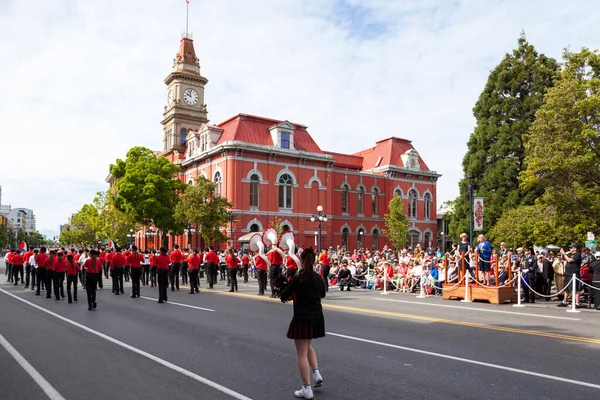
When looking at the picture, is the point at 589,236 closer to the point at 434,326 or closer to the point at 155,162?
the point at 434,326

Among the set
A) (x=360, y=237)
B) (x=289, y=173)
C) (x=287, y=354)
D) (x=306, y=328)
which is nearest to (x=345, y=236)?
(x=360, y=237)

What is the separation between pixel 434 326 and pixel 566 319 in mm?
4195

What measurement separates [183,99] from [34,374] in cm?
6044

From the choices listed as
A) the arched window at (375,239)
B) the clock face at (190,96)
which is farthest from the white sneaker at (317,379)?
the clock face at (190,96)

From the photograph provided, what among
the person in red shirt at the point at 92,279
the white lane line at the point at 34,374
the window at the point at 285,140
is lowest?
the white lane line at the point at 34,374

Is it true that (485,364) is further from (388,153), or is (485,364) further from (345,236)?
(388,153)

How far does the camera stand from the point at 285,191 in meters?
50.5

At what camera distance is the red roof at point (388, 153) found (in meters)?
61.3

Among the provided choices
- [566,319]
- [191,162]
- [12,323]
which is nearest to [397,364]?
[566,319]

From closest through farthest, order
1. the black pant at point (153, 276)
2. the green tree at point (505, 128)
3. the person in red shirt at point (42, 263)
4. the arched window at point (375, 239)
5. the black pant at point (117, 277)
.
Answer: the person in red shirt at point (42, 263)
the black pant at point (117, 277)
the black pant at point (153, 276)
the green tree at point (505, 128)
the arched window at point (375, 239)

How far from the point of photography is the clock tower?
211 ft

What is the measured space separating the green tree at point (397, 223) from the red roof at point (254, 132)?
1009cm

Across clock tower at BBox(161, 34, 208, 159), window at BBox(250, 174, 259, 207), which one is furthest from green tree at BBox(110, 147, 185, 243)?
clock tower at BBox(161, 34, 208, 159)

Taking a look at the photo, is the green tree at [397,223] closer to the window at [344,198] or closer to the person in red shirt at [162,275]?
the window at [344,198]
